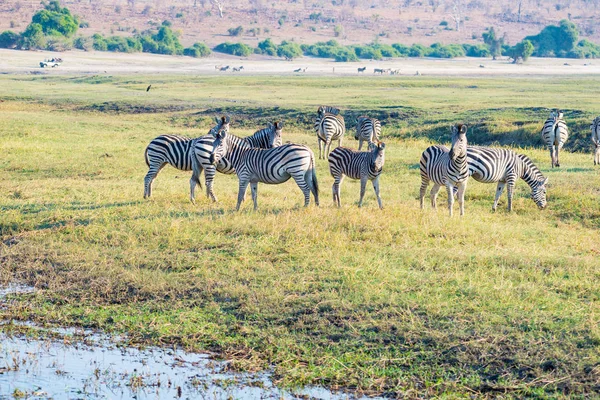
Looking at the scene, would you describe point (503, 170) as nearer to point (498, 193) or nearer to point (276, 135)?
point (498, 193)

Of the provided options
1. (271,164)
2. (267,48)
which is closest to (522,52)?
(267,48)

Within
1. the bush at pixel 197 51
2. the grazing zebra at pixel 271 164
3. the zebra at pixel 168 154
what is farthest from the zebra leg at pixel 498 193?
the bush at pixel 197 51

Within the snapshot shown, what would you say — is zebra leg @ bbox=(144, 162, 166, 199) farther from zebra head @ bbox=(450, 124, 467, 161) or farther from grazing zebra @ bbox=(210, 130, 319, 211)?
zebra head @ bbox=(450, 124, 467, 161)

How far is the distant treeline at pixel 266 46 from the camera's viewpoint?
8688 centimetres

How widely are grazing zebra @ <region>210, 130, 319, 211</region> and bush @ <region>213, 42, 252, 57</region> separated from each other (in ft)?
269

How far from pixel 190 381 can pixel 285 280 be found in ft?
8.41

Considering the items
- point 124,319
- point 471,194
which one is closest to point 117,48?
point 471,194

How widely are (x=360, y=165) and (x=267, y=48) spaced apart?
8450cm

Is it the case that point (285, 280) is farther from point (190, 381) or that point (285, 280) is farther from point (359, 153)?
point (359, 153)

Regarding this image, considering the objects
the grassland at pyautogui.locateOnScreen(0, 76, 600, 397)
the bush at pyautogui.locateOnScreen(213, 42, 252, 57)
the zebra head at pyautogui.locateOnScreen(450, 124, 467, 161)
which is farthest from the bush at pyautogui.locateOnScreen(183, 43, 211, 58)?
the zebra head at pyautogui.locateOnScreen(450, 124, 467, 161)

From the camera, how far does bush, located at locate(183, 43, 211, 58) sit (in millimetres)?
91062

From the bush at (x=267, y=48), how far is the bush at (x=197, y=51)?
22.7ft

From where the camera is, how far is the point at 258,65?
272 feet

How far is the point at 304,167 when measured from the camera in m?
12.6
